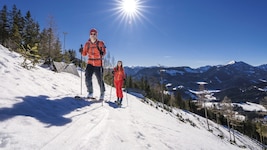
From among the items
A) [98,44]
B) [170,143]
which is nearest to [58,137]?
[170,143]

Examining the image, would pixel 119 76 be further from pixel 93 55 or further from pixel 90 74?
pixel 93 55

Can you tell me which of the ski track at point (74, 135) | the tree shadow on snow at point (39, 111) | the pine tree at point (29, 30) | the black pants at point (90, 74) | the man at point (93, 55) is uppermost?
the pine tree at point (29, 30)

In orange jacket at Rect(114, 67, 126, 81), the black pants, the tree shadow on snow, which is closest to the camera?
the tree shadow on snow

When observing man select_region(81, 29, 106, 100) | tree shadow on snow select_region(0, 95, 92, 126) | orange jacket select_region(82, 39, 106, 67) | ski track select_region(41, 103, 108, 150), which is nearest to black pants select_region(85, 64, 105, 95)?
man select_region(81, 29, 106, 100)

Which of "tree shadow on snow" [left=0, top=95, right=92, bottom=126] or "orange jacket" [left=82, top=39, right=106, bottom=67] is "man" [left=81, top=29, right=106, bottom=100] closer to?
"orange jacket" [left=82, top=39, right=106, bottom=67]

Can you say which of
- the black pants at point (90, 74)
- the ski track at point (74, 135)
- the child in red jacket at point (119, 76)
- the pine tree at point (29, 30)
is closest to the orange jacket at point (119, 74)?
the child in red jacket at point (119, 76)

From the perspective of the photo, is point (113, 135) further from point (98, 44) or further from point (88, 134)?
point (98, 44)

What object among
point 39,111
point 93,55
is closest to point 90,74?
point 93,55

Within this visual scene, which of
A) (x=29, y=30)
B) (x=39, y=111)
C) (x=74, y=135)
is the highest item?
(x=29, y=30)

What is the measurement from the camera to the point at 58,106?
4754mm

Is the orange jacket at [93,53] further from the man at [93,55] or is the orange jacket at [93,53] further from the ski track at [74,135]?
the ski track at [74,135]

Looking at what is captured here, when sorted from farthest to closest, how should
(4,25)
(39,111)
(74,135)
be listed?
A: (4,25) < (39,111) < (74,135)

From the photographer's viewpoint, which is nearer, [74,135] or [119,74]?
[74,135]

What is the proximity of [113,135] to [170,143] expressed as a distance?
139 centimetres
